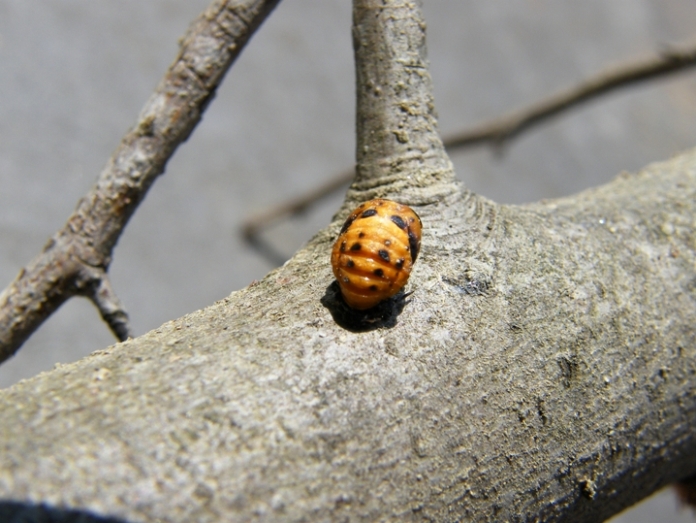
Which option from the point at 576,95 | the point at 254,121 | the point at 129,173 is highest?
the point at 254,121

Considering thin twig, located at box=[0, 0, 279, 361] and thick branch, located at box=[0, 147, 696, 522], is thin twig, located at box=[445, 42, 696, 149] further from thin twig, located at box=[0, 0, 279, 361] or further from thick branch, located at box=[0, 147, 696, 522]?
thin twig, located at box=[0, 0, 279, 361]

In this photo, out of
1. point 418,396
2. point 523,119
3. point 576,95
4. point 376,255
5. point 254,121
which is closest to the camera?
point 418,396

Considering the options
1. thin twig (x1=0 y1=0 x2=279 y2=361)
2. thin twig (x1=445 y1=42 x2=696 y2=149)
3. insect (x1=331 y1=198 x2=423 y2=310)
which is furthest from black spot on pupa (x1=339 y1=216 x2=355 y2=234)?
thin twig (x1=445 y1=42 x2=696 y2=149)

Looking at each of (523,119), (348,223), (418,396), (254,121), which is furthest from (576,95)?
(418,396)

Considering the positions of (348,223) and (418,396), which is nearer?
(418,396)

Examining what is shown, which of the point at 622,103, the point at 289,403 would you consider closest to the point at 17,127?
the point at 289,403

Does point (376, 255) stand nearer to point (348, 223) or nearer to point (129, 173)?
point (348, 223)

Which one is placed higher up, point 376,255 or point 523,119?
point 523,119
